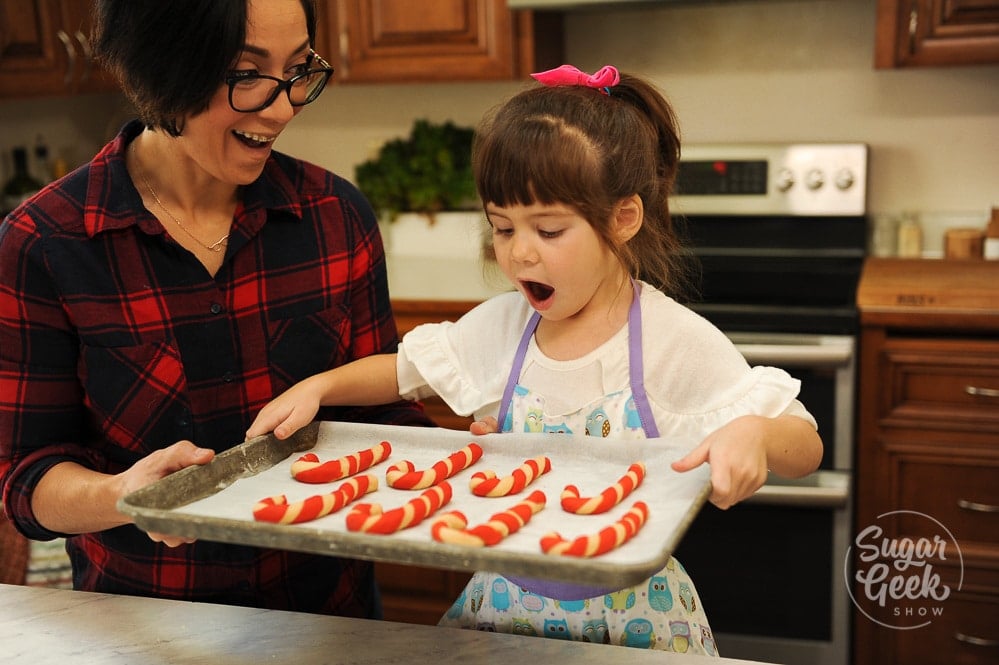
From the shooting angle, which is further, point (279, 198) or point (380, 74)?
point (380, 74)

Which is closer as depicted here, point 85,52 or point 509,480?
point 509,480

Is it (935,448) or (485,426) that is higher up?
(485,426)

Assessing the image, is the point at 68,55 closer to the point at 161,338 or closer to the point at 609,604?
the point at 161,338

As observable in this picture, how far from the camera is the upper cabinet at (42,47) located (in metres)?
2.97

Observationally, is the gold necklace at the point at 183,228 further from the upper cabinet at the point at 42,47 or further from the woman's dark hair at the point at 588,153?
the upper cabinet at the point at 42,47

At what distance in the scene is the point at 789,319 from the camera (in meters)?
2.46

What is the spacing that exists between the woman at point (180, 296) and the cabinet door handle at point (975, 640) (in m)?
1.57

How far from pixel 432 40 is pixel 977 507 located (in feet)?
5.77

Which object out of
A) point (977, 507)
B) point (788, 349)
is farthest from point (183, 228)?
point (977, 507)

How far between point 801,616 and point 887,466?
1.37ft

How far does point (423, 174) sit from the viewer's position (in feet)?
10.3

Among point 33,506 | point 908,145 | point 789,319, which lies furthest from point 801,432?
point 908,145

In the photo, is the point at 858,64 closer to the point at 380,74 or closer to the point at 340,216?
the point at 380,74

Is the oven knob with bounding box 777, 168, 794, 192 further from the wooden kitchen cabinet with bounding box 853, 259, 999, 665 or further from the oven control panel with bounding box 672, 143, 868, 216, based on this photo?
the wooden kitchen cabinet with bounding box 853, 259, 999, 665
